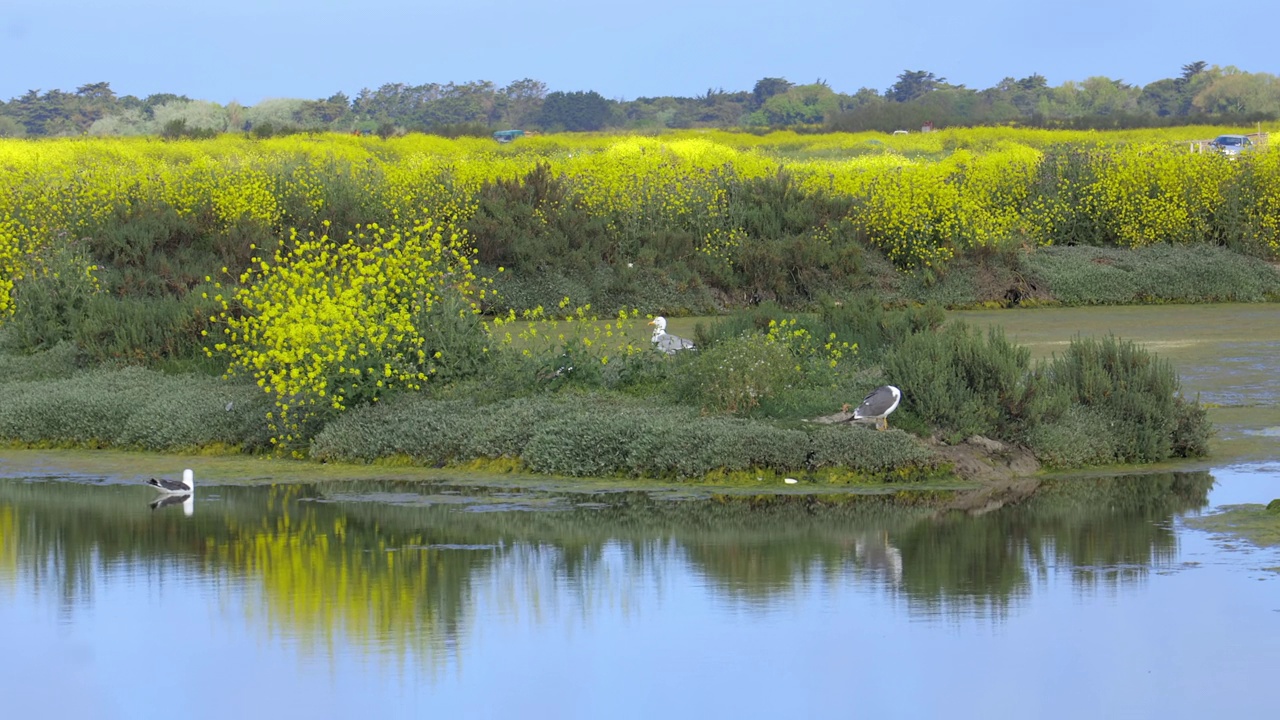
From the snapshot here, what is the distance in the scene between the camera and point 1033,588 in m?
10.2

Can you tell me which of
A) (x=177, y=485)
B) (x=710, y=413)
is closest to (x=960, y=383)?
(x=710, y=413)

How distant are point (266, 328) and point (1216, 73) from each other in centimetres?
11463

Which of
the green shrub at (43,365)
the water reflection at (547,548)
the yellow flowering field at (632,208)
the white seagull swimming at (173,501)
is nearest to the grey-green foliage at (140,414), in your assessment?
the green shrub at (43,365)

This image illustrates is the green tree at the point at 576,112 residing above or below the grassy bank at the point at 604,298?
above

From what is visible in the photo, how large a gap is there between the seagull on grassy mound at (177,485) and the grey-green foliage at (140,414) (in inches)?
73.4

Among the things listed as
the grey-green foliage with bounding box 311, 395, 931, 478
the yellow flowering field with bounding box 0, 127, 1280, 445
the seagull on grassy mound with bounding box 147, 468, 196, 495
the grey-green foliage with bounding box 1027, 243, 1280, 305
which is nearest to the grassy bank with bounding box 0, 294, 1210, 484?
the grey-green foliage with bounding box 311, 395, 931, 478

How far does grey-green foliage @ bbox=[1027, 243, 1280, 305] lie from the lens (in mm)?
28078

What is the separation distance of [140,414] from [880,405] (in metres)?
7.05

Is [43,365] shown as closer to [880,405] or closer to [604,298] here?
[880,405]

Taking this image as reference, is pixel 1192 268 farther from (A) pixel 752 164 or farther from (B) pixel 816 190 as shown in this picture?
(A) pixel 752 164

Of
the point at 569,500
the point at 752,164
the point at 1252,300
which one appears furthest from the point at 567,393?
the point at 752,164

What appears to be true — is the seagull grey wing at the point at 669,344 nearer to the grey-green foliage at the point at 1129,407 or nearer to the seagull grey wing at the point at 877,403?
the seagull grey wing at the point at 877,403

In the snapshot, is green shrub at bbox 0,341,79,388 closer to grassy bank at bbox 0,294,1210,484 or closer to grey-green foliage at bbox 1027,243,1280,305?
grassy bank at bbox 0,294,1210,484

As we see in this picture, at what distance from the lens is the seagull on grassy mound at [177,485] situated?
13820 mm
